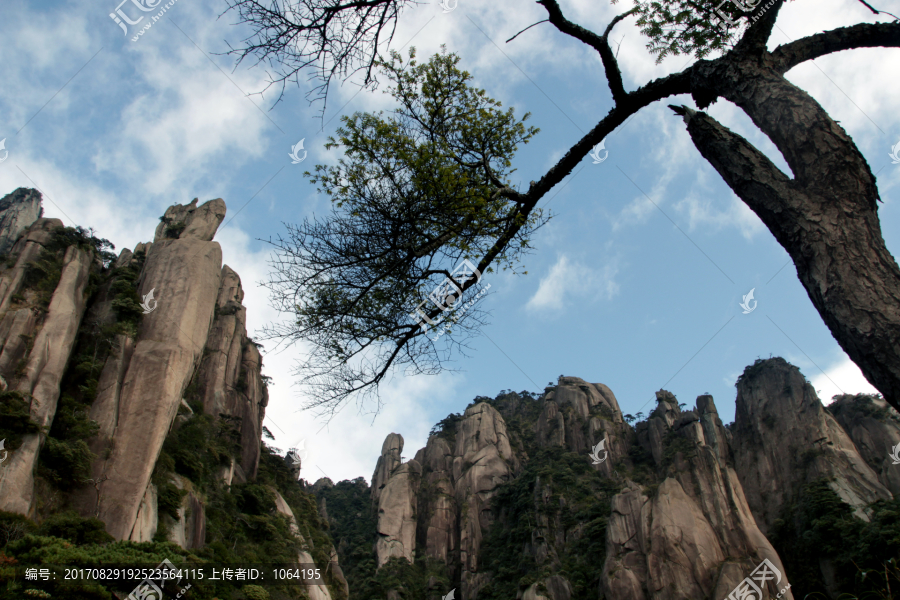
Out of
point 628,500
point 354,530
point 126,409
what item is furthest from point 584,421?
point 126,409

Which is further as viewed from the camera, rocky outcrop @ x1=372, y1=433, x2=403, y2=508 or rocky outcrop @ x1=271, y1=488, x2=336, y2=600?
rocky outcrop @ x1=372, y1=433, x2=403, y2=508

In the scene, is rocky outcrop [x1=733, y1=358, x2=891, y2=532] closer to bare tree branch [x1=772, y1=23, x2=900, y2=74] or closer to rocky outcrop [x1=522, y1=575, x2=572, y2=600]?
rocky outcrop [x1=522, y1=575, x2=572, y2=600]

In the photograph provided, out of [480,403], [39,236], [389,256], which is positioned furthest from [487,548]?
[389,256]

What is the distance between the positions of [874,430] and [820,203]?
49828mm

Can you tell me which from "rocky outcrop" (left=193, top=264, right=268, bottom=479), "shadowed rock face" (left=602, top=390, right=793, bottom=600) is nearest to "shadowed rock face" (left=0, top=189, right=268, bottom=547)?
"rocky outcrop" (left=193, top=264, right=268, bottom=479)

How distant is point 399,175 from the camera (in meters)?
4.72

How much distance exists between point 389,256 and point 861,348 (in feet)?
11.4

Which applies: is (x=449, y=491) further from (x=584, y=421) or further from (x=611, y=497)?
(x=611, y=497)

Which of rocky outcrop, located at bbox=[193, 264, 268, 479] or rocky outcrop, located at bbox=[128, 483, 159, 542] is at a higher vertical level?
rocky outcrop, located at bbox=[193, 264, 268, 479]

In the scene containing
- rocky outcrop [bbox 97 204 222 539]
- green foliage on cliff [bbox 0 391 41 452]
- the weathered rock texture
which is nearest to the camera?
green foliage on cliff [bbox 0 391 41 452]

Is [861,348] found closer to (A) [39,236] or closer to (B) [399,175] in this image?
(B) [399,175]

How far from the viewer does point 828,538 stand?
29250 millimetres

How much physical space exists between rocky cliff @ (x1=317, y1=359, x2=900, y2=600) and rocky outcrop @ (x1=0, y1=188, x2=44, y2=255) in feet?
135

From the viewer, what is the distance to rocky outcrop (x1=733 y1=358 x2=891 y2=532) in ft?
115
